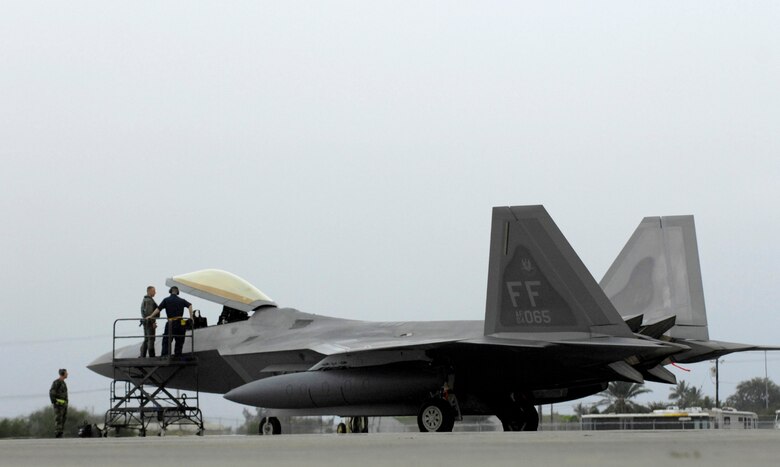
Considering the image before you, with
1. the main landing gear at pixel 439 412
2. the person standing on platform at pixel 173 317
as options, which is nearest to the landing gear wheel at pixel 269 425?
the person standing on platform at pixel 173 317

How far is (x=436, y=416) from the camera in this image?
15.2 m

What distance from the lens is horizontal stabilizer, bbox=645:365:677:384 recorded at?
1714 centimetres

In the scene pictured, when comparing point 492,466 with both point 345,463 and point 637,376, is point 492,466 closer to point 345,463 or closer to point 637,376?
point 345,463

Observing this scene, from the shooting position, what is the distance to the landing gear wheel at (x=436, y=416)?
49.9 feet

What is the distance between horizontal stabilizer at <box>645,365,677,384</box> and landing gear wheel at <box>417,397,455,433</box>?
371 centimetres

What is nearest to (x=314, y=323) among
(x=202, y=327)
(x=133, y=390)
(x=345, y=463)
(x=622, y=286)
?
(x=202, y=327)

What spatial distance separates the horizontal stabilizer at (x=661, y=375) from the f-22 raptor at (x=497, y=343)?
22mm

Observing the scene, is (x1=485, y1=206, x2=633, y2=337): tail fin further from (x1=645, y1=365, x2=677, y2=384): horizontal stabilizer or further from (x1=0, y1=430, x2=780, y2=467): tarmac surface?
(x1=0, y1=430, x2=780, y2=467): tarmac surface

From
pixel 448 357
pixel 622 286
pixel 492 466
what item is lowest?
pixel 492 466

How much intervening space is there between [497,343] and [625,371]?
219 cm

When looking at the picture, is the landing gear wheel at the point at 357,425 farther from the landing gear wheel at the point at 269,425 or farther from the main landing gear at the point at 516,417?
the main landing gear at the point at 516,417

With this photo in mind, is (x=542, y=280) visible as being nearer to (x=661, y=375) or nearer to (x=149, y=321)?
(x=661, y=375)

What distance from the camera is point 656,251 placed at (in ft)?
63.0

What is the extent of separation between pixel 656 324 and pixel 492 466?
419 inches
